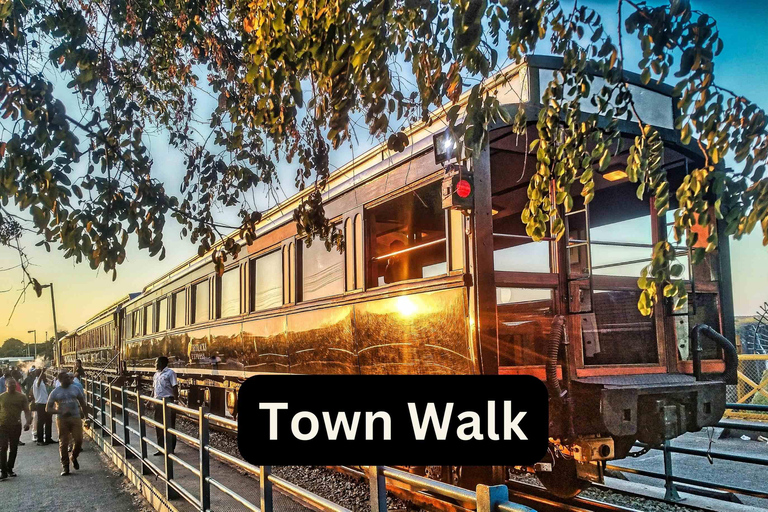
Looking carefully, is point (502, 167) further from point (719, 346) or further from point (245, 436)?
point (245, 436)

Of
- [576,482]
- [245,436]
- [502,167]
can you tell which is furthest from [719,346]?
[245,436]

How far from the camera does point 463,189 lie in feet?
17.2

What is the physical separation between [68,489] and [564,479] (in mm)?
6519

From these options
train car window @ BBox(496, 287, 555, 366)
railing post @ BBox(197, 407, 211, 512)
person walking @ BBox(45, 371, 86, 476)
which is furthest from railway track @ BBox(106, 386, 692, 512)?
person walking @ BBox(45, 371, 86, 476)

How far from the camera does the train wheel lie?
5.84 metres

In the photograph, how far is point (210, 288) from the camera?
12.2 m

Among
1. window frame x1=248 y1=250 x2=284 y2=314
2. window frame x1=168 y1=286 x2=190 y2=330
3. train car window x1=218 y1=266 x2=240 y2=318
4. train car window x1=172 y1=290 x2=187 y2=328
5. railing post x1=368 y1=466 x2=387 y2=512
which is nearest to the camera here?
railing post x1=368 y1=466 x2=387 y2=512

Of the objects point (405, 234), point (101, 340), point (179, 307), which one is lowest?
point (101, 340)

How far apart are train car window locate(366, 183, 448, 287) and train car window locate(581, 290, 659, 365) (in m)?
1.76

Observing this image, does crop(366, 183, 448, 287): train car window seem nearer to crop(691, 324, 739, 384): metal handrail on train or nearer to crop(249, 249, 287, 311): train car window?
crop(249, 249, 287, 311): train car window

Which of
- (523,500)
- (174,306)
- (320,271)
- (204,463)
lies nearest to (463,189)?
(320,271)

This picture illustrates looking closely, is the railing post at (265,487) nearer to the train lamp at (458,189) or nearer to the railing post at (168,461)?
the train lamp at (458,189)

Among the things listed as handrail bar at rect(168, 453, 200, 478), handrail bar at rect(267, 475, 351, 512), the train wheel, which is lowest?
the train wheel

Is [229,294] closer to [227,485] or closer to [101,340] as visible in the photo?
[227,485]
